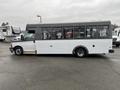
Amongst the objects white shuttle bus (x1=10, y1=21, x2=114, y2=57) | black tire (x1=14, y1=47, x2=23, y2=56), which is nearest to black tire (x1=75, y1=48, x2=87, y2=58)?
white shuttle bus (x1=10, y1=21, x2=114, y2=57)

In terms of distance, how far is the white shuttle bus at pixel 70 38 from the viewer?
1092 cm

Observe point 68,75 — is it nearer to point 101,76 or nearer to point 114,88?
point 101,76

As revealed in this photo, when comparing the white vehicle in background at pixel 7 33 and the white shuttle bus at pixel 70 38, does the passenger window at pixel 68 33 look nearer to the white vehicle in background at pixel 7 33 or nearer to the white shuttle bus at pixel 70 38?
the white shuttle bus at pixel 70 38

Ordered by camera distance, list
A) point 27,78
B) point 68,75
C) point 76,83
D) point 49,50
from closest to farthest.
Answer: point 76,83, point 27,78, point 68,75, point 49,50

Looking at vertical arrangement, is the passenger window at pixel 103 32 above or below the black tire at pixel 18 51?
above

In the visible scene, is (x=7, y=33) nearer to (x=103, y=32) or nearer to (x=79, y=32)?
(x=79, y=32)

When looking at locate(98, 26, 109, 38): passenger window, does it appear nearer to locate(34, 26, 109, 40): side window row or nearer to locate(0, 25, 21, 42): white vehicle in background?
locate(34, 26, 109, 40): side window row

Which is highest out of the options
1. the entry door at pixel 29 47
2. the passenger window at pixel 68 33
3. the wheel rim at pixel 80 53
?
the passenger window at pixel 68 33

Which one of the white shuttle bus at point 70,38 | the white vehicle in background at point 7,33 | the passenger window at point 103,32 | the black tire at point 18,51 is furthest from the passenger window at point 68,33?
the white vehicle in background at point 7,33

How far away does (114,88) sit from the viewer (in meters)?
4.94

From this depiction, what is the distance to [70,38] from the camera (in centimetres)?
1131

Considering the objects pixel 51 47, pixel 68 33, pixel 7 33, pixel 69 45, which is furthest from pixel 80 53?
pixel 7 33

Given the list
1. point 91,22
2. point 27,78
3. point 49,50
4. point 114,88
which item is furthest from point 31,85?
point 91,22

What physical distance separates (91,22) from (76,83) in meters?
6.64
